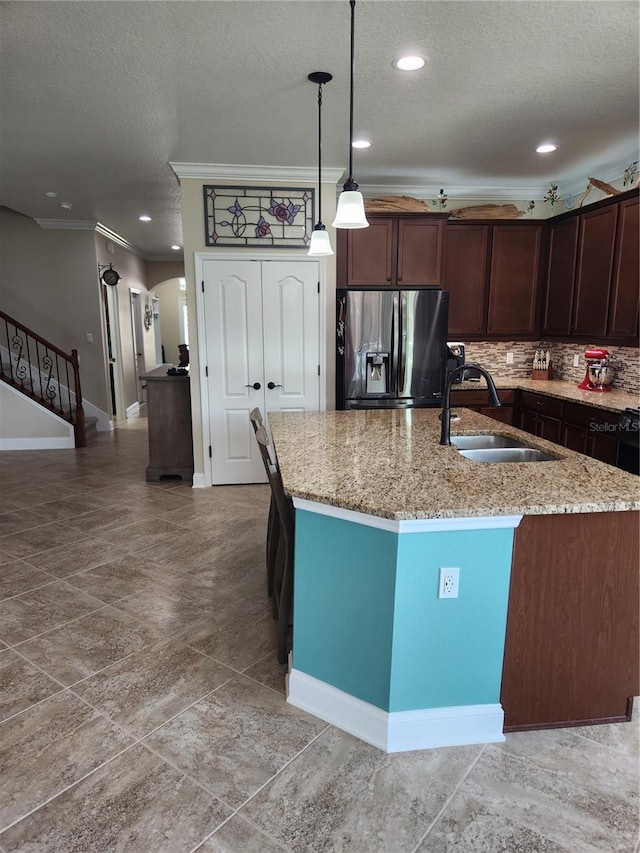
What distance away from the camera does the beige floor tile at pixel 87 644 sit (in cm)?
225

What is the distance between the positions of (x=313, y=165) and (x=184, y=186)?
1.03 meters

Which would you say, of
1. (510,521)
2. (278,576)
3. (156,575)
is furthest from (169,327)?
(510,521)

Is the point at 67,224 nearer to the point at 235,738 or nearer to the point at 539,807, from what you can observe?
the point at 235,738

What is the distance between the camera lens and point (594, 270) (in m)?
4.14

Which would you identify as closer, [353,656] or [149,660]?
[353,656]

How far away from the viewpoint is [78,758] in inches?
69.4

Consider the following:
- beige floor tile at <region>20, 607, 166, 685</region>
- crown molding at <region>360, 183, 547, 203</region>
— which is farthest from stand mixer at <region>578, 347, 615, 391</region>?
beige floor tile at <region>20, 607, 166, 685</region>

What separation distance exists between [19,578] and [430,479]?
99.4 inches

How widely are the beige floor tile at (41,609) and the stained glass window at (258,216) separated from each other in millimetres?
2831

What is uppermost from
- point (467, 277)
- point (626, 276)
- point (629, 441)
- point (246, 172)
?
point (246, 172)

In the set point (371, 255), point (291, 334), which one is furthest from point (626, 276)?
point (291, 334)

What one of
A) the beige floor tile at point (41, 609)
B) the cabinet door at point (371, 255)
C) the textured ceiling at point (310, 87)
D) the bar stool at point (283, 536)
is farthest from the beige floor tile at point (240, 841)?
the cabinet door at point (371, 255)

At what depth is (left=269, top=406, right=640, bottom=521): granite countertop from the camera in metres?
1.63

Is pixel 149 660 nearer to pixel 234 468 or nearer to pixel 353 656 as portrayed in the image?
pixel 353 656
